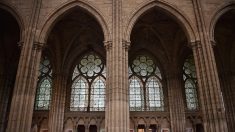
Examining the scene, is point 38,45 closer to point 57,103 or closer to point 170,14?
point 57,103

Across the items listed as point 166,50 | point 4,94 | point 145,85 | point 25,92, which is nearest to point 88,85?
point 145,85

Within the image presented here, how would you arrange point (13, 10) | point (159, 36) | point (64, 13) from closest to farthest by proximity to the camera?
point (13, 10) → point (64, 13) → point (159, 36)

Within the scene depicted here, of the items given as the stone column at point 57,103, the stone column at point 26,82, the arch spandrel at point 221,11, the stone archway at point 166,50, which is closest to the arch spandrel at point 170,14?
the arch spandrel at point 221,11

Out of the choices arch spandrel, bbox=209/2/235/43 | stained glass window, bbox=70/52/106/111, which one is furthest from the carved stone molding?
stained glass window, bbox=70/52/106/111

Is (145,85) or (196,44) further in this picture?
(145,85)

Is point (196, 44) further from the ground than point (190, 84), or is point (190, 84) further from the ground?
point (196, 44)

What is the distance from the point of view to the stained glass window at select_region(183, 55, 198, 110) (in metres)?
18.6

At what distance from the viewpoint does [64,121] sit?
1741cm

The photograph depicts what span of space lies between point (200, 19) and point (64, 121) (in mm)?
11290

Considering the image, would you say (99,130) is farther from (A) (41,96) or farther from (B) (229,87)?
(B) (229,87)

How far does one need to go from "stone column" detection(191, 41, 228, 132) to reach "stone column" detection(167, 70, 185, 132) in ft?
14.1

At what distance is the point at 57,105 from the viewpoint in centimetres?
1725

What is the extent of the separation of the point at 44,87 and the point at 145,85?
7848mm

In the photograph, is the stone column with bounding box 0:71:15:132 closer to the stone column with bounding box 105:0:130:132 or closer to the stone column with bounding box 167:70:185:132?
the stone column with bounding box 105:0:130:132
